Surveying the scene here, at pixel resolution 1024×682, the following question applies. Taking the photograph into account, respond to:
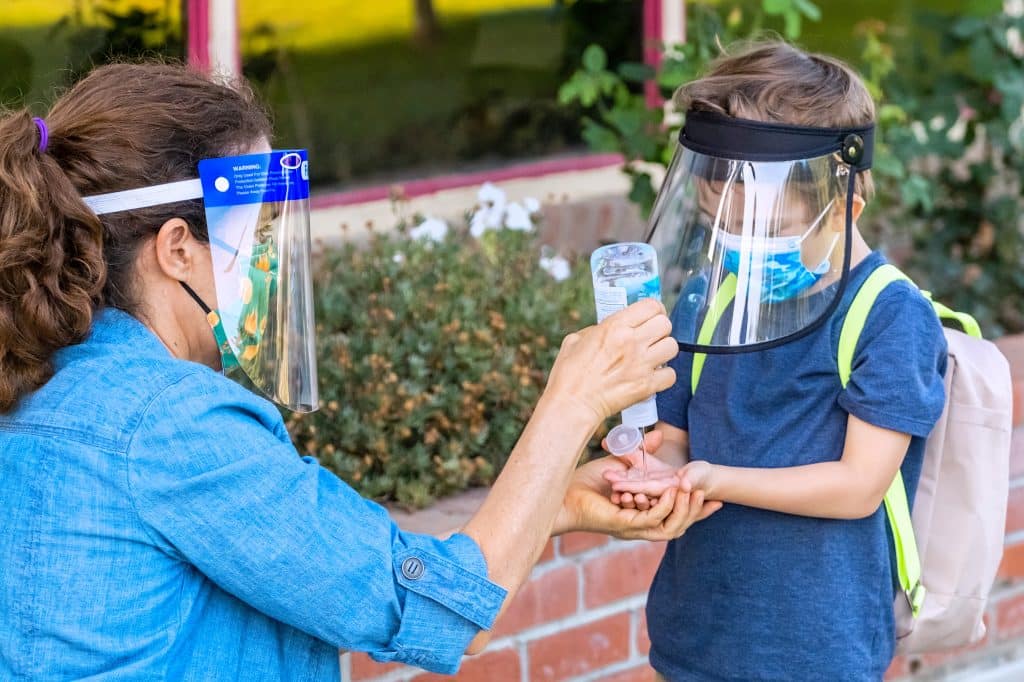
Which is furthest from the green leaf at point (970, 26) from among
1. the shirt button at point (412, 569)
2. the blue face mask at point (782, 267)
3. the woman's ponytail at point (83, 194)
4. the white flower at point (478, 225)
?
the shirt button at point (412, 569)

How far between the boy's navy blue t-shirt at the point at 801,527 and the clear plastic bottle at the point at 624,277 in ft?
0.67

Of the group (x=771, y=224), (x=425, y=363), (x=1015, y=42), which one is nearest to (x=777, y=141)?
(x=771, y=224)

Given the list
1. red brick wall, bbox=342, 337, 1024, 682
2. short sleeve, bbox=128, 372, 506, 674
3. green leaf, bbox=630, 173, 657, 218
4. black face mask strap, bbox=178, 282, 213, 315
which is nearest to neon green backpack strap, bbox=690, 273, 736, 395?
short sleeve, bbox=128, 372, 506, 674

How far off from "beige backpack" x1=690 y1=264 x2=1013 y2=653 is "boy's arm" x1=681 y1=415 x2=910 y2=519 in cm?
15

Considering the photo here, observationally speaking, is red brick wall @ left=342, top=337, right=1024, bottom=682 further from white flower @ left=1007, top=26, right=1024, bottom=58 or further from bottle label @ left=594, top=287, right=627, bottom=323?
white flower @ left=1007, top=26, right=1024, bottom=58

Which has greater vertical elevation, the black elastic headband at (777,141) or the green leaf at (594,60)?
the black elastic headband at (777,141)

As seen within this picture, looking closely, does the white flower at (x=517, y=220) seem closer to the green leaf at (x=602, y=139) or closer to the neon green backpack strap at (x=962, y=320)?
the green leaf at (x=602, y=139)

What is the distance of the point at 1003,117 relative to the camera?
176 inches

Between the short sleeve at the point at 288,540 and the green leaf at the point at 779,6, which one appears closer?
the short sleeve at the point at 288,540

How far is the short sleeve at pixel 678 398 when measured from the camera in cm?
230

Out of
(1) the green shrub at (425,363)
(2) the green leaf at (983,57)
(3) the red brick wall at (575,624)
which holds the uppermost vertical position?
(2) the green leaf at (983,57)

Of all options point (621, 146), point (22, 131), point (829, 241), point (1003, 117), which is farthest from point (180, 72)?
point (1003, 117)

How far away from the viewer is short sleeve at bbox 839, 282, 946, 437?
6.54 feet

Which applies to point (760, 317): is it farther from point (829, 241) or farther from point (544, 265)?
point (544, 265)
